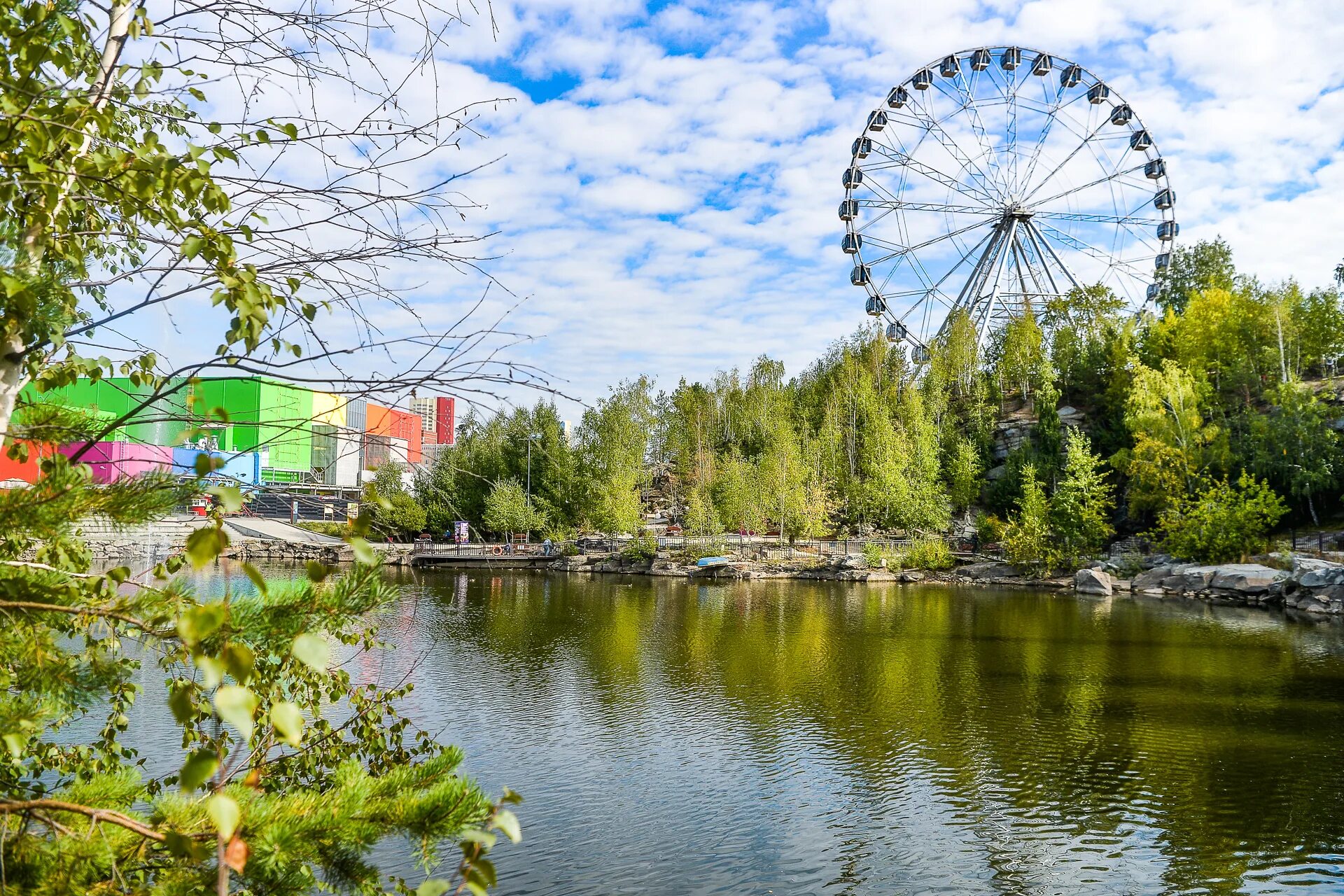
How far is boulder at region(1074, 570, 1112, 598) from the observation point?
30.9 m

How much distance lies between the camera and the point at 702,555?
137ft

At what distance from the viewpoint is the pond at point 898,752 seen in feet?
26.4

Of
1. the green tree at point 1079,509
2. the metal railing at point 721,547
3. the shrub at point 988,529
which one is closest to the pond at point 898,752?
the green tree at point 1079,509

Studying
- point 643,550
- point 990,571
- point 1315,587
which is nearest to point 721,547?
point 643,550

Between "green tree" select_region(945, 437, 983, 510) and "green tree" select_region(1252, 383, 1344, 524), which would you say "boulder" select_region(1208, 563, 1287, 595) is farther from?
"green tree" select_region(945, 437, 983, 510)

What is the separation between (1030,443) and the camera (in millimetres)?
44156

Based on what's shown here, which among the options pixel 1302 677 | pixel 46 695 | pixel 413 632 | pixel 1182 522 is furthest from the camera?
pixel 1182 522

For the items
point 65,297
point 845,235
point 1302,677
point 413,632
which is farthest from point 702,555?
point 65,297

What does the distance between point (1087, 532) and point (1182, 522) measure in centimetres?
352

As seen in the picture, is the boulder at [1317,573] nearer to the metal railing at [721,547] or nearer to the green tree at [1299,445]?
the green tree at [1299,445]

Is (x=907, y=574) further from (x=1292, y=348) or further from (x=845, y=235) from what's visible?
(x=1292, y=348)

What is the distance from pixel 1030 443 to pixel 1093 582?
13.8 meters

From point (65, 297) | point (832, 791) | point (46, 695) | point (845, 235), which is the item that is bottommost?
point (832, 791)

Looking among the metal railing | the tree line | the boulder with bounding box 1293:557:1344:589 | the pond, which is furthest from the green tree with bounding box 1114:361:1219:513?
the pond
